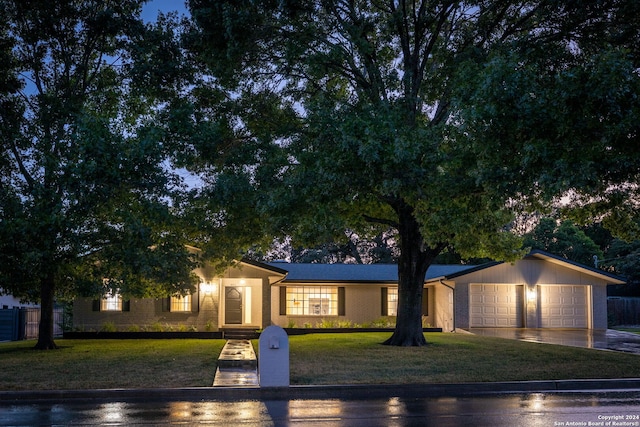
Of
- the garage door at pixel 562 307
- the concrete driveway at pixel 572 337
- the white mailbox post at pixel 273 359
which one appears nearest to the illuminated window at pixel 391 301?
the concrete driveway at pixel 572 337

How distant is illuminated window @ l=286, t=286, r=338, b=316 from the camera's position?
3098 centimetres

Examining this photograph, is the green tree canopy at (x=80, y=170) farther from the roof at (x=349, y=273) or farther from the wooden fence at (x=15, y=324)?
the roof at (x=349, y=273)

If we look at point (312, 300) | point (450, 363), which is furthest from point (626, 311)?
point (450, 363)

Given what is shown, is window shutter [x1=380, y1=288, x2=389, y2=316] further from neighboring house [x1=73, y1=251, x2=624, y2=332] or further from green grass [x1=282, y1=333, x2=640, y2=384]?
green grass [x1=282, y1=333, x2=640, y2=384]

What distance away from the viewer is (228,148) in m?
19.5

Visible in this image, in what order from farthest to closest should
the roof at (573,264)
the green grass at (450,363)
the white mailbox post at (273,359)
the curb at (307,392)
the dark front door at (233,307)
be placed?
the roof at (573,264) → the dark front door at (233,307) → the green grass at (450,363) → the white mailbox post at (273,359) → the curb at (307,392)

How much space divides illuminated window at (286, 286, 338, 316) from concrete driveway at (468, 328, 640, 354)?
21.5ft

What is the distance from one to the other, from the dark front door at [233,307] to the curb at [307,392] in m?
16.2

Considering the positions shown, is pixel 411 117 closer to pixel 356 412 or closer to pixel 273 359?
pixel 273 359

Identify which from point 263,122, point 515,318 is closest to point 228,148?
point 263,122

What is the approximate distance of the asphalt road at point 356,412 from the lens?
950 centimetres

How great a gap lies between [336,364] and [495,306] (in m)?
16.7

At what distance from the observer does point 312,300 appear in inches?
1223

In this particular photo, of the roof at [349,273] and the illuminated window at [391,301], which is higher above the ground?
the roof at [349,273]
